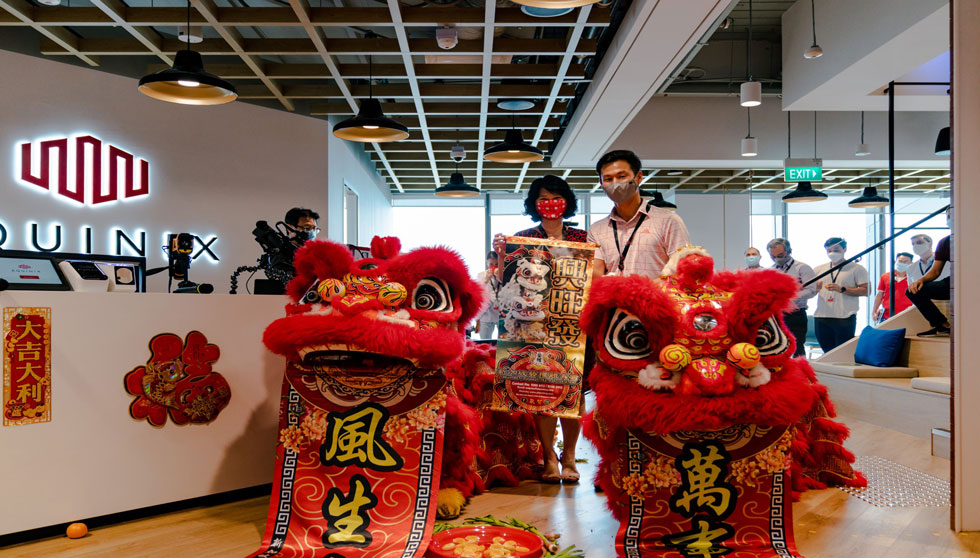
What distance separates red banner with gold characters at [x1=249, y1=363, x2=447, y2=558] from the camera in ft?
8.18

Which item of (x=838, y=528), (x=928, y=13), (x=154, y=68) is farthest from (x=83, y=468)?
(x=928, y=13)

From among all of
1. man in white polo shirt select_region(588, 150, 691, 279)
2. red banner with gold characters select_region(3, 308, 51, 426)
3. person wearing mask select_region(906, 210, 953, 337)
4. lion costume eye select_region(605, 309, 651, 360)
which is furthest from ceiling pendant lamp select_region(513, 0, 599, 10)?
person wearing mask select_region(906, 210, 953, 337)

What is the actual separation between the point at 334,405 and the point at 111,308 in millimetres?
1122

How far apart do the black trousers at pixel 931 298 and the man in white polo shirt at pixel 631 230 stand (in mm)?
3679

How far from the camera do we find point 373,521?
252 centimetres

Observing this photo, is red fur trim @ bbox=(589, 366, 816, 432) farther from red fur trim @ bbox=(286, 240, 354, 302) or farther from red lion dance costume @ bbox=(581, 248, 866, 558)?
red fur trim @ bbox=(286, 240, 354, 302)

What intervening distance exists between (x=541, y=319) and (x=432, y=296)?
738mm

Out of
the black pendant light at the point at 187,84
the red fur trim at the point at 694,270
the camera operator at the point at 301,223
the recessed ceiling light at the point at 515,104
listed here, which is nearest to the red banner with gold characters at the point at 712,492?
the red fur trim at the point at 694,270

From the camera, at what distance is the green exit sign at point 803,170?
992 centimetres

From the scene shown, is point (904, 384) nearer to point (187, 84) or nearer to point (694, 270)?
point (694, 270)

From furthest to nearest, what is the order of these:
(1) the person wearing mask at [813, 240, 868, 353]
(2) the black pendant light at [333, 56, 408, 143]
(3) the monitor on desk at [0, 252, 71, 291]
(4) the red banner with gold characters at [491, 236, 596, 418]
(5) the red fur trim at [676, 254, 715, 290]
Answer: (1) the person wearing mask at [813, 240, 868, 353]
(2) the black pendant light at [333, 56, 408, 143]
(4) the red banner with gold characters at [491, 236, 596, 418]
(3) the monitor on desk at [0, 252, 71, 291]
(5) the red fur trim at [676, 254, 715, 290]

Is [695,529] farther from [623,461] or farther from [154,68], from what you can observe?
[154,68]

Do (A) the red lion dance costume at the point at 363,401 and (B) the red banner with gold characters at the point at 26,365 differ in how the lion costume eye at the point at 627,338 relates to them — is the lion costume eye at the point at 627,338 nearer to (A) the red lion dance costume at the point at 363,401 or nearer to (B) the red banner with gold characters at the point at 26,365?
(A) the red lion dance costume at the point at 363,401

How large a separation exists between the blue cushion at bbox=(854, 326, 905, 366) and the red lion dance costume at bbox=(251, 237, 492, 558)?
4785 mm
